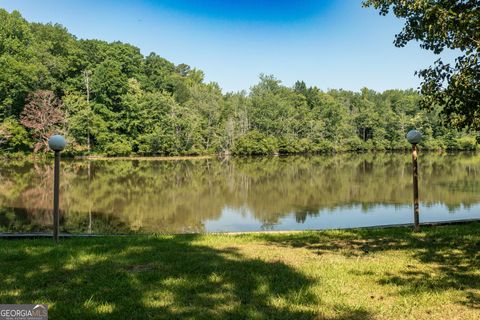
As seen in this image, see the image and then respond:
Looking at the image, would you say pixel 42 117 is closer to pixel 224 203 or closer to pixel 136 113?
pixel 136 113

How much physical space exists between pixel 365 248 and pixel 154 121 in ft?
176

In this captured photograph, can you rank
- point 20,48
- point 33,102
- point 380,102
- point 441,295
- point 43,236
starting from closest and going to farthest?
1. point 441,295
2. point 43,236
3. point 33,102
4. point 20,48
5. point 380,102

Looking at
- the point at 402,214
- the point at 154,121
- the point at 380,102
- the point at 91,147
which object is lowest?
the point at 402,214

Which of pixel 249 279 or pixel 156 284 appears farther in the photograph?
pixel 249 279

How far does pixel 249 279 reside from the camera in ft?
17.6

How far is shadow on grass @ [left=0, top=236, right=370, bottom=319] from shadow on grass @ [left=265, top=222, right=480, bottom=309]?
133cm

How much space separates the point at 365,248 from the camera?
7484mm

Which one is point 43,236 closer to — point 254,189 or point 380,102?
point 254,189

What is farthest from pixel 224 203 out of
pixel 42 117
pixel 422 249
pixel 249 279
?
pixel 42 117

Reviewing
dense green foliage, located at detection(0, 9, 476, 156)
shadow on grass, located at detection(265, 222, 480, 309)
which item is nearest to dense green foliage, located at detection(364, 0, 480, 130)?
shadow on grass, located at detection(265, 222, 480, 309)

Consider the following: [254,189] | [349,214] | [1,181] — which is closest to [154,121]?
[1,181]

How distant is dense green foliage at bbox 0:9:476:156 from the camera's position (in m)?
50.5

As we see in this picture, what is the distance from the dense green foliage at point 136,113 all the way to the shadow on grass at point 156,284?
1767 inches
